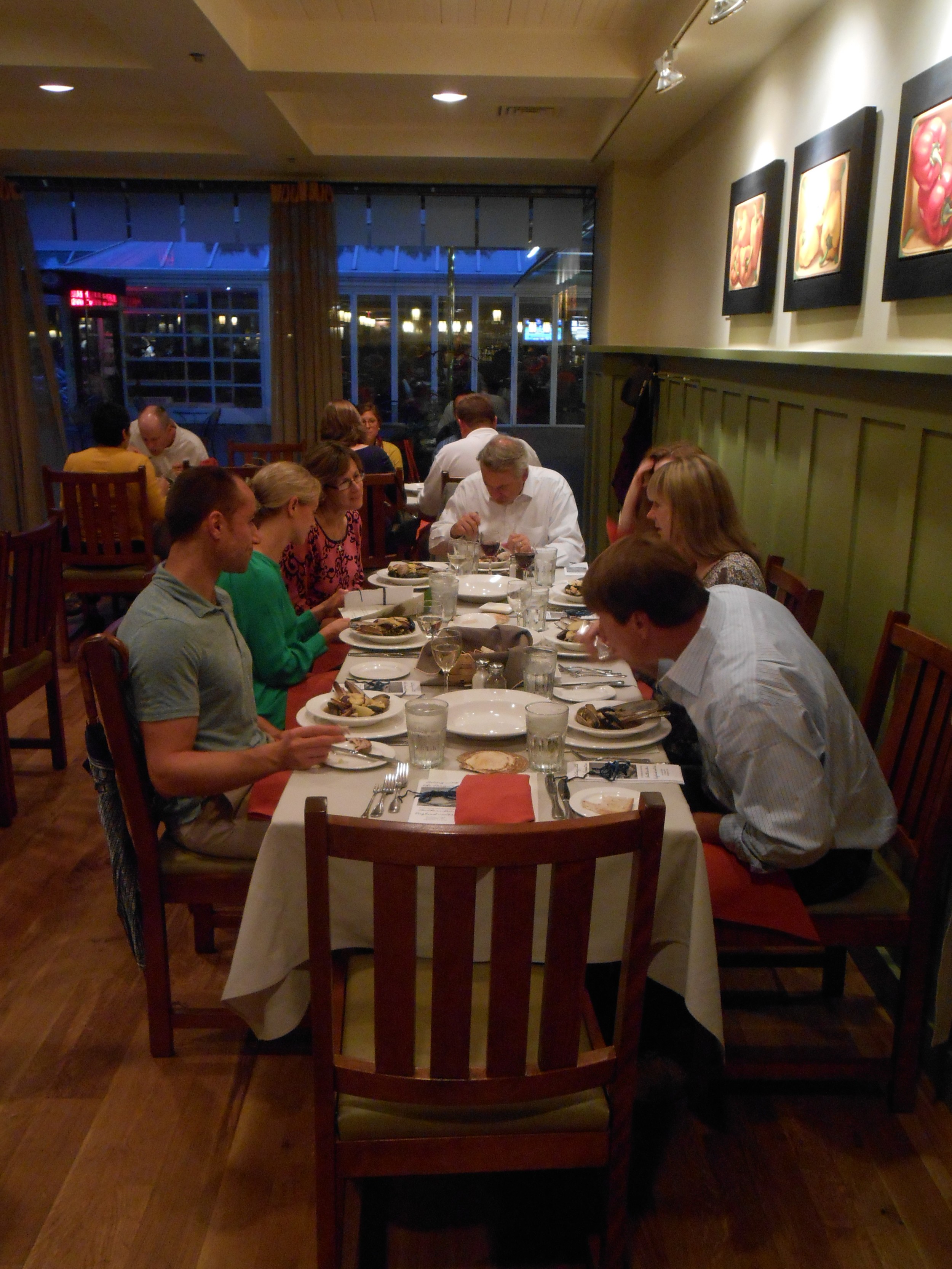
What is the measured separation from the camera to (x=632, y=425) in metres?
5.97

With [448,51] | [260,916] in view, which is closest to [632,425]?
[448,51]

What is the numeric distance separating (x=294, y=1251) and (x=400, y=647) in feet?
4.47

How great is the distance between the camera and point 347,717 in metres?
2.04

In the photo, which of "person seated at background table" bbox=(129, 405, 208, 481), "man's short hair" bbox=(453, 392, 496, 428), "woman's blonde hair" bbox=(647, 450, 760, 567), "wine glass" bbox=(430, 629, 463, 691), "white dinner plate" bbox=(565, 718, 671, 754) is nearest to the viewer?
"white dinner plate" bbox=(565, 718, 671, 754)

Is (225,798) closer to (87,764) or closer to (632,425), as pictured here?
(87,764)

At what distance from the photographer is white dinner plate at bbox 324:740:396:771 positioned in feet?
6.04

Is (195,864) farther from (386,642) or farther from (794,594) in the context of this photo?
(794,594)

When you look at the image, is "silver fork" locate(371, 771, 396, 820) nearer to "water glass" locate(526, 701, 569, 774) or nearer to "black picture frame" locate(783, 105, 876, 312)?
"water glass" locate(526, 701, 569, 774)

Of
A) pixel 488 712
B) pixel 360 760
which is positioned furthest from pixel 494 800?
pixel 488 712

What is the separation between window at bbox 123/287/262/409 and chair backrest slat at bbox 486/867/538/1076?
7265mm

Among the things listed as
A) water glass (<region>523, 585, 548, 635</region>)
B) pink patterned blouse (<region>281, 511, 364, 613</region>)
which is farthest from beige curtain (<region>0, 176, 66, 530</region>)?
water glass (<region>523, 585, 548, 635</region>)

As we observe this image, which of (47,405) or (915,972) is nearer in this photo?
(915,972)

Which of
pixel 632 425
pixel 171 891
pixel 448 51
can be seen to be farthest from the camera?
pixel 632 425

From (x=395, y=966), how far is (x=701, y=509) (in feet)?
5.93
